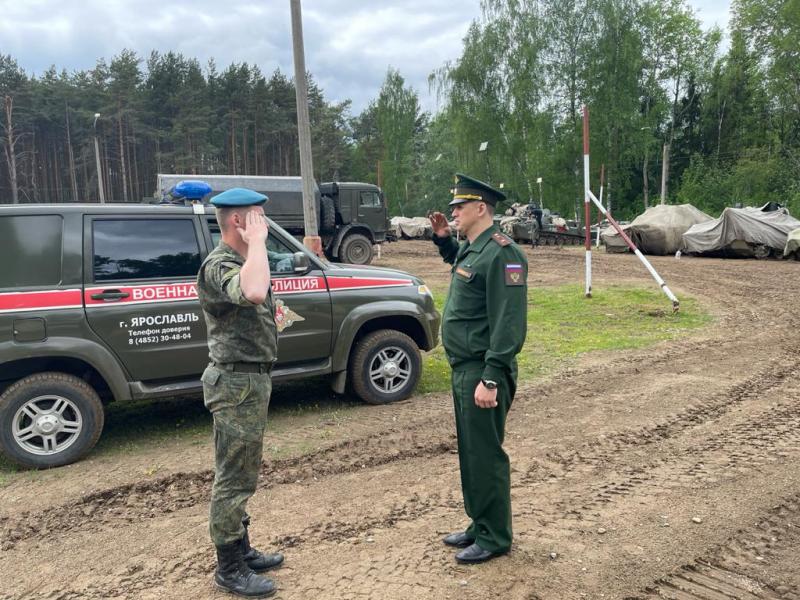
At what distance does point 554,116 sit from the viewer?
124ft

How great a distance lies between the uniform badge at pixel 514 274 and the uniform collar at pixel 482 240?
0.21 metres

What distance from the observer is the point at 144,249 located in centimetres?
507

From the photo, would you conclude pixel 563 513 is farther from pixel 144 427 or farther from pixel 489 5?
pixel 489 5

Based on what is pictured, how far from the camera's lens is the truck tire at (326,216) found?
21.4m

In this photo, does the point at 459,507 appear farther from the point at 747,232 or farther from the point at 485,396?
the point at 747,232

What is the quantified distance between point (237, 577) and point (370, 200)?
20.0 metres

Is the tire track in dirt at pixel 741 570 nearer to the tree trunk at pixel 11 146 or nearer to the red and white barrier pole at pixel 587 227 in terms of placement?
the red and white barrier pole at pixel 587 227

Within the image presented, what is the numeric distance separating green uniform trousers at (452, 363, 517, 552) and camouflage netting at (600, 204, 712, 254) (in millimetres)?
22074

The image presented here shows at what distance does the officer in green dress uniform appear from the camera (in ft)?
9.84

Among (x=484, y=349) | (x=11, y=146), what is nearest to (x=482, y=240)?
(x=484, y=349)

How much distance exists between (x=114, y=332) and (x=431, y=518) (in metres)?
2.85

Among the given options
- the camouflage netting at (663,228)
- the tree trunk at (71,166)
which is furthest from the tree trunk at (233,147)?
the camouflage netting at (663,228)

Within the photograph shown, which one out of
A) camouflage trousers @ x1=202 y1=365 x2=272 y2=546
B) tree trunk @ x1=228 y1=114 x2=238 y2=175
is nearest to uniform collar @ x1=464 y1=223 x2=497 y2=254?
camouflage trousers @ x1=202 y1=365 x2=272 y2=546

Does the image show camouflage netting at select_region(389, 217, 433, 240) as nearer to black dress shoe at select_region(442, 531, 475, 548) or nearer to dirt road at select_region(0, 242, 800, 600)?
dirt road at select_region(0, 242, 800, 600)
